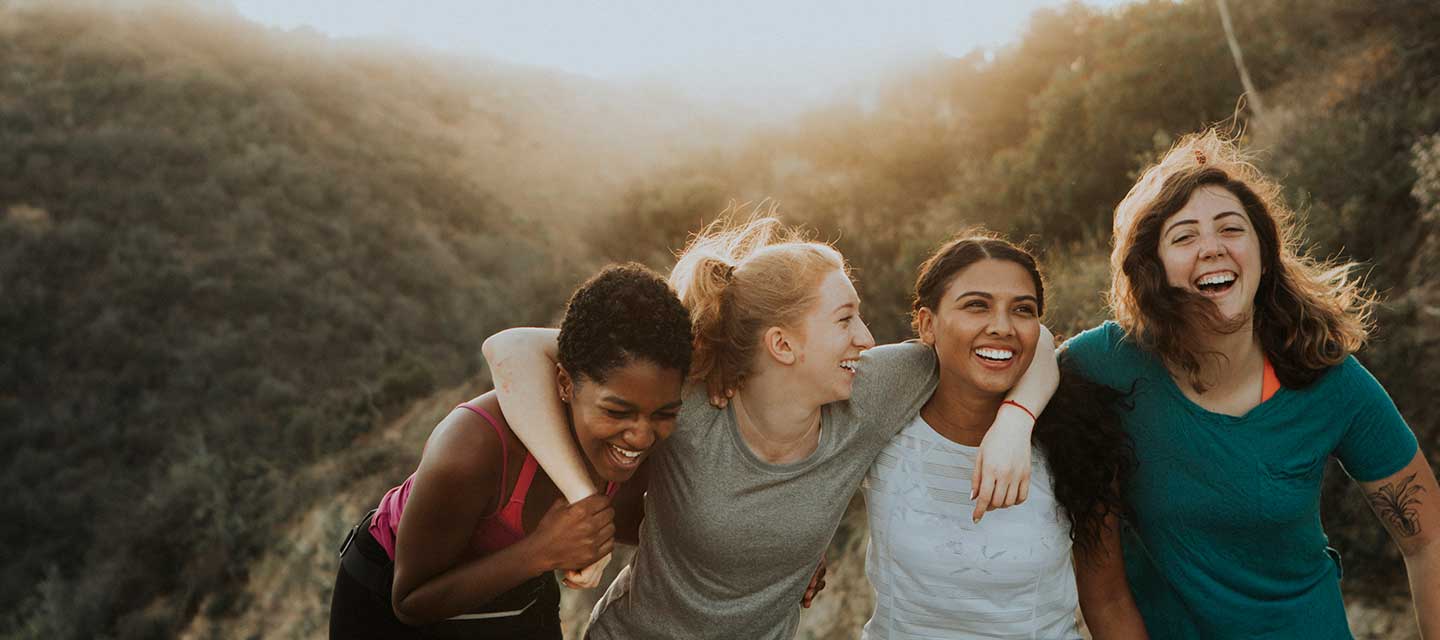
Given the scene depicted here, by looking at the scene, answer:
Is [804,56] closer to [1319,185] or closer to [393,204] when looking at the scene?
[393,204]

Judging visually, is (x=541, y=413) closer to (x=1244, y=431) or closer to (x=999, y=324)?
(x=999, y=324)

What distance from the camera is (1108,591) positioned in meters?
2.54

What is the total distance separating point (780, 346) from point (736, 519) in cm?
53

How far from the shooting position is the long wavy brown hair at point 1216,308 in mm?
2473

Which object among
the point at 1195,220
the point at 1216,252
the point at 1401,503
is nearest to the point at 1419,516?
the point at 1401,503

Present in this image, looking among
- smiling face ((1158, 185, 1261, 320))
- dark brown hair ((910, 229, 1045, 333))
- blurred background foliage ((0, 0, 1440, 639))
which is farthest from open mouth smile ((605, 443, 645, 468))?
blurred background foliage ((0, 0, 1440, 639))

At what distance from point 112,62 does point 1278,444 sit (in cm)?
2581

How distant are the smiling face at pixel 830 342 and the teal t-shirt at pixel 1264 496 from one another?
957 millimetres

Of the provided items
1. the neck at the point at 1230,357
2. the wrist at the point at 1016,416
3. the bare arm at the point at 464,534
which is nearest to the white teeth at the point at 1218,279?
the neck at the point at 1230,357

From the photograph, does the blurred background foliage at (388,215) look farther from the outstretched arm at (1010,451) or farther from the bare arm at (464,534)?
the bare arm at (464,534)

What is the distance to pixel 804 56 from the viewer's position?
18891 millimetres

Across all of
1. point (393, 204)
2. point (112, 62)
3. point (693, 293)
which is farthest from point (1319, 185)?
point (112, 62)

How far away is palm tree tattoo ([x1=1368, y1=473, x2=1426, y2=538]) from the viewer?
2.44 m

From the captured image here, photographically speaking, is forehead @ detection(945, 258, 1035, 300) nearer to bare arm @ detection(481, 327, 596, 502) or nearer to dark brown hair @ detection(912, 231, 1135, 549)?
dark brown hair @ detection(912, 231, 1135, 549)
